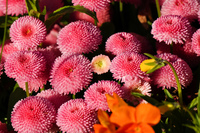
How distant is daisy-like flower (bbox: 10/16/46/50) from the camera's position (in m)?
0.90

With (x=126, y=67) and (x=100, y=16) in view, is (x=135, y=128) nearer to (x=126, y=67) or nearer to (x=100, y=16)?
(x=126, y=67)

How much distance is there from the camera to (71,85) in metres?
0.80

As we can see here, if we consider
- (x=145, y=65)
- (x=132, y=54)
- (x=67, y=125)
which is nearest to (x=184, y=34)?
(x=132, y=54)

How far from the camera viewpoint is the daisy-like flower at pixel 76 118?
28.9 inches

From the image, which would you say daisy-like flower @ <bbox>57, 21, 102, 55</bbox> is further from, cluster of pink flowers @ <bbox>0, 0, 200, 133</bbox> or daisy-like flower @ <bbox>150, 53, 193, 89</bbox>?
daisy-like flower @ <bbox>150, 53, 193, 89</bbox>

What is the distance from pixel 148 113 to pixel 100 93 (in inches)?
10.4

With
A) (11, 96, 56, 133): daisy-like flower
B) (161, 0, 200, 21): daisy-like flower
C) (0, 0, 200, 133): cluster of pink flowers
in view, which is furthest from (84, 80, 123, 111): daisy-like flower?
(161, 0, 200, 21): daisy-like flower

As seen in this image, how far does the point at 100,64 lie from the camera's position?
865 mm

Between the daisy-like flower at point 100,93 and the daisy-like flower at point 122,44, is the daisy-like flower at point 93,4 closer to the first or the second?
the daisy-like flower at point 122,44

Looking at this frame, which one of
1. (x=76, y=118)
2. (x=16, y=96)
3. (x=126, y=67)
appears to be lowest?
(x=16, y=96)

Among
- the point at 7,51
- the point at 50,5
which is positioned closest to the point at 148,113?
the point at 7,51

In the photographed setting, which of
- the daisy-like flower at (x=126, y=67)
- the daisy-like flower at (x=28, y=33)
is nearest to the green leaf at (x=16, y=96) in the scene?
the daisy-like flower at (x=28, y=33)

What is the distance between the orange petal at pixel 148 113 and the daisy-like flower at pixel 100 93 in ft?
0.81

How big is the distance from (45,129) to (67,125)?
76 millimetres
